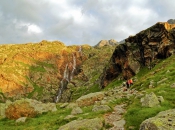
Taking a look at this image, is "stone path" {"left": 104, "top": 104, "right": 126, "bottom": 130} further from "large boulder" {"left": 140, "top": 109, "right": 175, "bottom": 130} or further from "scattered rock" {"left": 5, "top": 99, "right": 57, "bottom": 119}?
"scattered rock" {"left": 5, "top": 99, "right": 57, "bottom": 119}

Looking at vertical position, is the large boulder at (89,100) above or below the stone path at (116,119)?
above

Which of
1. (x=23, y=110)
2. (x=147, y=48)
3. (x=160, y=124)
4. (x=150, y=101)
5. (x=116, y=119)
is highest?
(x=147, y=48)

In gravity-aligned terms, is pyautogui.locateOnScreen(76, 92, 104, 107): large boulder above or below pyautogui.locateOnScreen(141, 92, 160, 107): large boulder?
below

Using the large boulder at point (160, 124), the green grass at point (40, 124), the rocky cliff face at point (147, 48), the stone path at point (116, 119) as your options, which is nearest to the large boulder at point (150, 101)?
the stone path at point (116, 119)

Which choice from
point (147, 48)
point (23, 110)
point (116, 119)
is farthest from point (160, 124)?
point (147, 48)

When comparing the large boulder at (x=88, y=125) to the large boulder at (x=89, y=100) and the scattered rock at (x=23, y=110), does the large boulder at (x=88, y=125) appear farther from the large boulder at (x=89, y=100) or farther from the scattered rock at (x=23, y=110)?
the large boulder at (x=89, y=100)

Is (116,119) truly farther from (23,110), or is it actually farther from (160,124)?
(23,110)

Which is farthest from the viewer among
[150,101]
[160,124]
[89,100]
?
[89,100]

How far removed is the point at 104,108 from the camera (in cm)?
2988

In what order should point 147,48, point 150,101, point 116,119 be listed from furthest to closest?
point 147,48
point 150,101
point 116,119

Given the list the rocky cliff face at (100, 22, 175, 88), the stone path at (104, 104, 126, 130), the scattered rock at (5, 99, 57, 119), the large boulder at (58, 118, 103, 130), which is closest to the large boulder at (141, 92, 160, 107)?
the stone path at (104, 104, 126, 130)

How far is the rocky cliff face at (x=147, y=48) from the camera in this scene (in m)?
89.4

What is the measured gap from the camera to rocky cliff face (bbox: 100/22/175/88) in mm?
89438

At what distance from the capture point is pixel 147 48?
98.0 m
